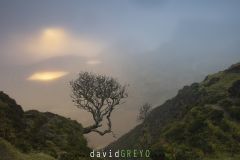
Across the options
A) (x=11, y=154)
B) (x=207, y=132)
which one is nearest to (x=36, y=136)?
(x=11, y=154)

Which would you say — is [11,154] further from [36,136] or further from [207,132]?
[207,132]

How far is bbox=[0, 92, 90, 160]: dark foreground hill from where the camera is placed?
37.5m

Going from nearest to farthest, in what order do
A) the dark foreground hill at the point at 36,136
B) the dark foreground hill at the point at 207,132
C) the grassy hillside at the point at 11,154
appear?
the grassy hillside at the point at 11,154, the dark foreground hill at the point at 36,136, the dark foreground hill at the point at 207,132

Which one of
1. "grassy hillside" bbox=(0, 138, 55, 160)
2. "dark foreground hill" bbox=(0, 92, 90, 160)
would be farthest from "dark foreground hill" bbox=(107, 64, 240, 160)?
"grassy hillside" bbox=(0, 138, 55, 160)

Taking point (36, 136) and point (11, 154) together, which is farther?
point (36, 136)

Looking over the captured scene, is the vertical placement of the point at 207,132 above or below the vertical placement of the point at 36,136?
above

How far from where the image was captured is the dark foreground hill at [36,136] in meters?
37.5

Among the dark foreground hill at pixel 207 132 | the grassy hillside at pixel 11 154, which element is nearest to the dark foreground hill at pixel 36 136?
the grassy hillside at pixel 11 154

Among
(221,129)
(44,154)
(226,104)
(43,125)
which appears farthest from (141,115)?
(44,154)

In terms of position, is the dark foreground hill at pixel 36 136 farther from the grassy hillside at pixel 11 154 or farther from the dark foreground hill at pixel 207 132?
the dark foreground hill at pixel 207 132

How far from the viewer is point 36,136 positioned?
44.1 metres

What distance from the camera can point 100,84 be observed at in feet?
219

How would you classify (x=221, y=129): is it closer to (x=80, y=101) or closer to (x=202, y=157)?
(x=202, y=157)

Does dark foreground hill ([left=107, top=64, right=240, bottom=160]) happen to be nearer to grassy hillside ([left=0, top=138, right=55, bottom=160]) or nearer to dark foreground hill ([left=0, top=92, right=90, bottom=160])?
dark foreground hill ([left=0, top=92, right=90, bottom=160])
